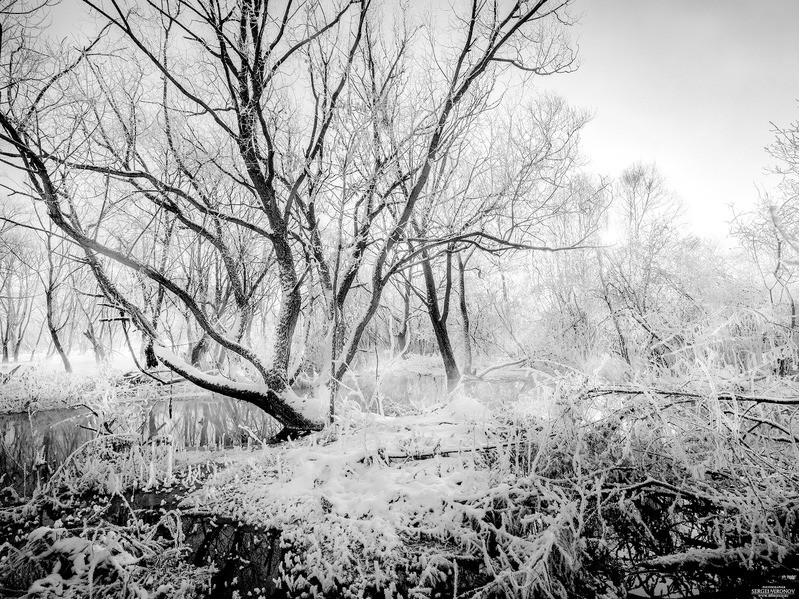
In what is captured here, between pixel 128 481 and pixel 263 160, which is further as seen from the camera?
pixel 263 160

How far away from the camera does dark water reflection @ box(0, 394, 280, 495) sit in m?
5.10

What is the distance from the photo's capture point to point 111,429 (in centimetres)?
519

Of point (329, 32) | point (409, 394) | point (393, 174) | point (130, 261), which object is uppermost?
point (329, 32)

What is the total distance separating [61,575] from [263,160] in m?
5.09

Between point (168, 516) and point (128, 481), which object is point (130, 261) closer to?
point (128, 481)

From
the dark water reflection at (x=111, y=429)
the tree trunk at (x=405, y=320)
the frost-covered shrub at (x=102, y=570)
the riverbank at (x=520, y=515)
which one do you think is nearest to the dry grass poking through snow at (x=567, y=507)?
the riverbank at (x=520, y=515)

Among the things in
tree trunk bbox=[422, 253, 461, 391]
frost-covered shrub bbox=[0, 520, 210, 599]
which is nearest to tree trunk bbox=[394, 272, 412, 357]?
tree trunk bbox=[422, 253, 461, 391]

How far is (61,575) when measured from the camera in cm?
269

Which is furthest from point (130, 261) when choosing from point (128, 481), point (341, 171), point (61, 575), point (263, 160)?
point (61, 575)

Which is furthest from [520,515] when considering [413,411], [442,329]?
[442,329]

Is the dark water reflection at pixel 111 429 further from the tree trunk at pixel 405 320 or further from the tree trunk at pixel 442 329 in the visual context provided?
the tree trunk at pixel 405 320

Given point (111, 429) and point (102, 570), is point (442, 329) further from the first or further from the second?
point (102, 570)

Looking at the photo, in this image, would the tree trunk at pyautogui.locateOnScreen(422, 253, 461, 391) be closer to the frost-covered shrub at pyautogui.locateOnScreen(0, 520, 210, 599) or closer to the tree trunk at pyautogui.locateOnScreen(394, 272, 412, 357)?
the tree trunk at pyautogui.locateOnScreen(394, 272, 412, 357)

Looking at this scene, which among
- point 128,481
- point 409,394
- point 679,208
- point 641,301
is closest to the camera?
point 128,481
